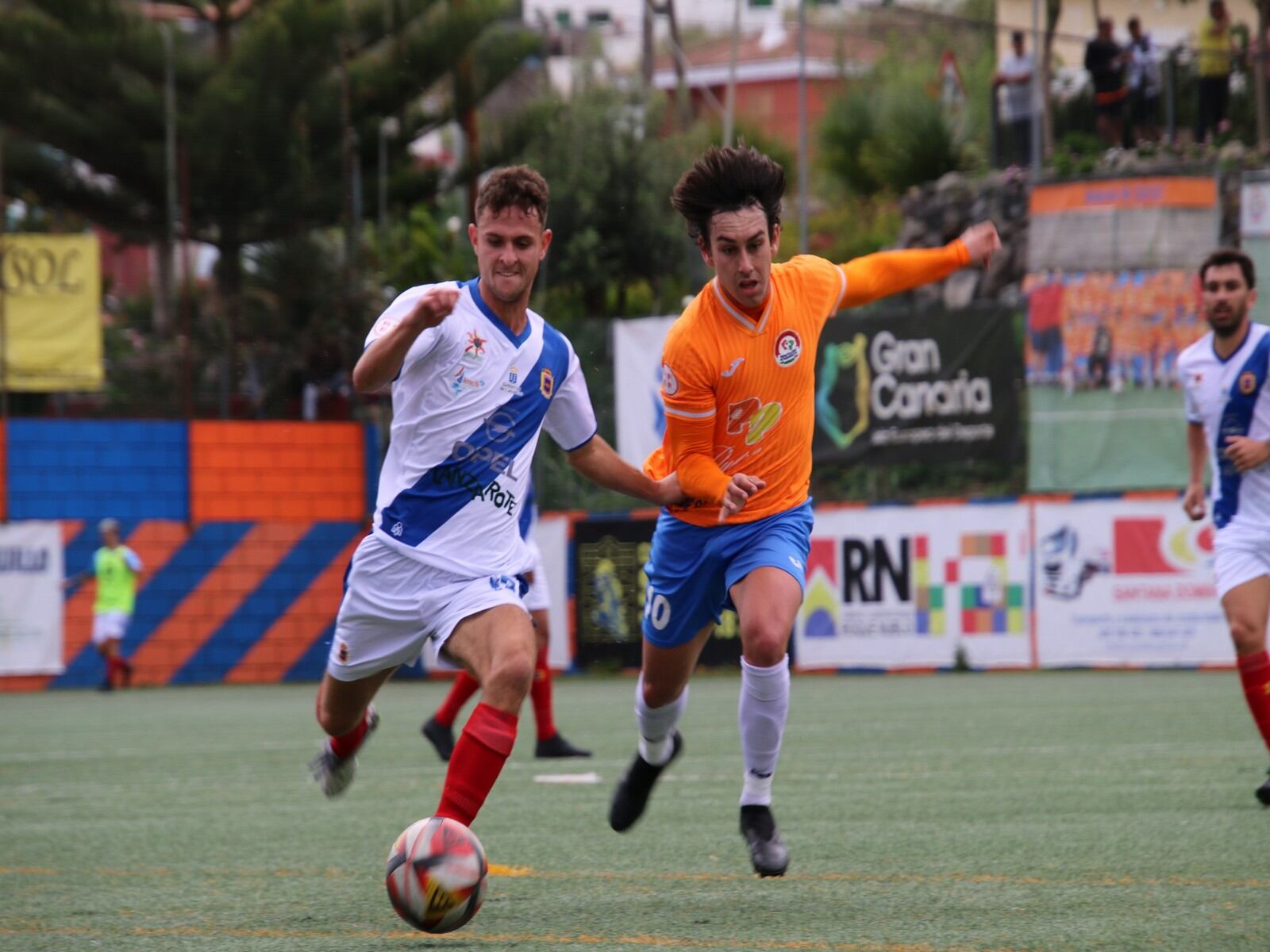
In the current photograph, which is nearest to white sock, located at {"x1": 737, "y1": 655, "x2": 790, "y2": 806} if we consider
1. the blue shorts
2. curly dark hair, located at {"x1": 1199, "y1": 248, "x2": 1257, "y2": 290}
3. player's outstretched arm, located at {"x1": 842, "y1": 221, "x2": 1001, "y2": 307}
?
the blue shorts

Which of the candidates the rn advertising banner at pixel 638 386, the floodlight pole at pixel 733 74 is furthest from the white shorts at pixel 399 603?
the floodlight pole at pixel 733 74

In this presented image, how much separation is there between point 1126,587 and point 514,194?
14.3m

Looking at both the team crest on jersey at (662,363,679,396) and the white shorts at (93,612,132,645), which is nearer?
the team crest on jersey at (662,363,679,396)

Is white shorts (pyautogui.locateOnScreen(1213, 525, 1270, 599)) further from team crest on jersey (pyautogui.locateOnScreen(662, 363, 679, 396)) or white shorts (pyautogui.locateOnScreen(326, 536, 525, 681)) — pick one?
white shorts (pyautogui.locateOnScreen(326, 536, 525, 681))

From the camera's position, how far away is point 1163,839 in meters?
6.79

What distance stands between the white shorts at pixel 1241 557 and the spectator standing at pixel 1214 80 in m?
14.4

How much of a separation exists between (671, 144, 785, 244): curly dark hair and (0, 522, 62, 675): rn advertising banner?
1790 cm

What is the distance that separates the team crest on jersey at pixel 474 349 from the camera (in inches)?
229

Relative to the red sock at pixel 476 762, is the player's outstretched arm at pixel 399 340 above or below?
above

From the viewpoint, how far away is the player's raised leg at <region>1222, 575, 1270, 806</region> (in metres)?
8.23

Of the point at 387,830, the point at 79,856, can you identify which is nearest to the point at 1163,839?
the point at 387,830

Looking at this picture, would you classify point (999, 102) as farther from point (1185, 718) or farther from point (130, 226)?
point (130, 226)

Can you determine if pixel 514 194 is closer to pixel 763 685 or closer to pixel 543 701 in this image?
pixel 763 685

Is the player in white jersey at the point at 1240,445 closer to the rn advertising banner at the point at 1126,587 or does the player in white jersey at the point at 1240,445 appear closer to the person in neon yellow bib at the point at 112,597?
the rn advertising banner at the point at 1126,587
